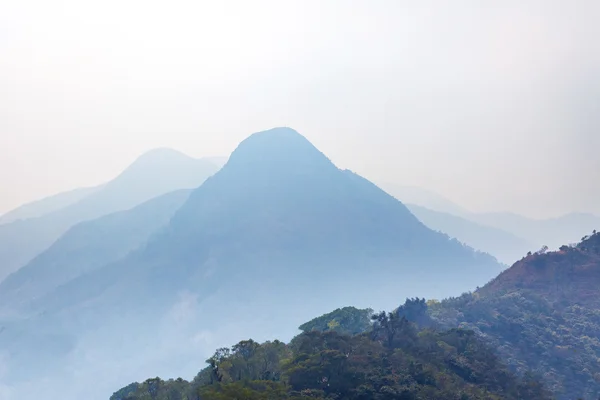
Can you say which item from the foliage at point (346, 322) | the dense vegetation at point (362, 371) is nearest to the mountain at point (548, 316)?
the foliage at point (346, 322)

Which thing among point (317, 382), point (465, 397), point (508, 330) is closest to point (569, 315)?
point (508, 330)

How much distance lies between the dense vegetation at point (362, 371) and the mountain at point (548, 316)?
16.3 meters

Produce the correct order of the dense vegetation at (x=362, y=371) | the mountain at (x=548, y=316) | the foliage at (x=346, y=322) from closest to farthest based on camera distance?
1. the dense vegetation at (x=362, y=371)
2. the mountain at (x=548, y=316)
3. the foliage at (x=346, y=322)

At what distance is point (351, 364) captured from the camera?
49.8 metres

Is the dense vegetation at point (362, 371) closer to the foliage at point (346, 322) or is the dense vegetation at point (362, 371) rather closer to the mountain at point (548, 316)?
the mountain at point (548, 316)

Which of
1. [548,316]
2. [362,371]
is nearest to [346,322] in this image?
[548,316]

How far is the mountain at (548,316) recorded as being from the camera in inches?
2970

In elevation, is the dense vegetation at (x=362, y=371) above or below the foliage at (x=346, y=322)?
below

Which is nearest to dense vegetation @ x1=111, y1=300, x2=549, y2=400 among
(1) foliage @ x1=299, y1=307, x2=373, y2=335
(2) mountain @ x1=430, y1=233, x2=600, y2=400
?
(2) mountain @ x1=430, y1=233, x2=600, y2=400

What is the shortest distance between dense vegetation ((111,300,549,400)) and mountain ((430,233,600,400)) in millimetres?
16337

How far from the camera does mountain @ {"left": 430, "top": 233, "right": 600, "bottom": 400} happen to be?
75438 mm

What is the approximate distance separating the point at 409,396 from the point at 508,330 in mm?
44941

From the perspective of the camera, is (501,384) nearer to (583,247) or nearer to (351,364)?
(351,364)

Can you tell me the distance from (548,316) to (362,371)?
52.7 metres
